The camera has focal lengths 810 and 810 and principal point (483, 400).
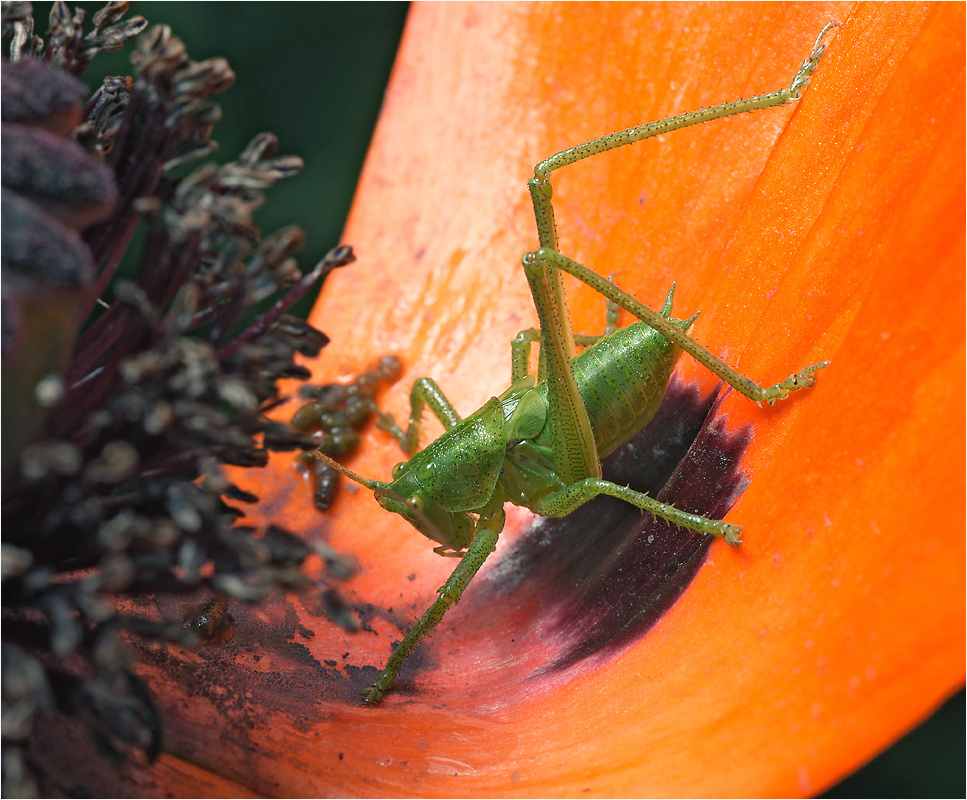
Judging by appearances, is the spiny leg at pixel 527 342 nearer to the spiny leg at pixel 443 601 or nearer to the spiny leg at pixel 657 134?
the spiny leg at pixel 657 134

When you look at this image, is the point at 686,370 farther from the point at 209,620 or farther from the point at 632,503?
the point at 209,620

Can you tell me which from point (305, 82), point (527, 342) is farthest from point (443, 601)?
point (305, 82)

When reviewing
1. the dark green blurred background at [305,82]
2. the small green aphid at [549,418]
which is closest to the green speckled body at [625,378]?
the small green aphid at [549,418]

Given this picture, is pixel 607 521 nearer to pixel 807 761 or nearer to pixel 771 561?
pixel 771 561

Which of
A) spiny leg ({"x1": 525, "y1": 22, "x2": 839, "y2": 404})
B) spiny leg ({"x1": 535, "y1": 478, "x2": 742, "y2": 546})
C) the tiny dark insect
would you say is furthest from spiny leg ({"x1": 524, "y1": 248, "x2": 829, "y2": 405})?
the tiny dark insect

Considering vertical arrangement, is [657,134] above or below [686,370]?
above
